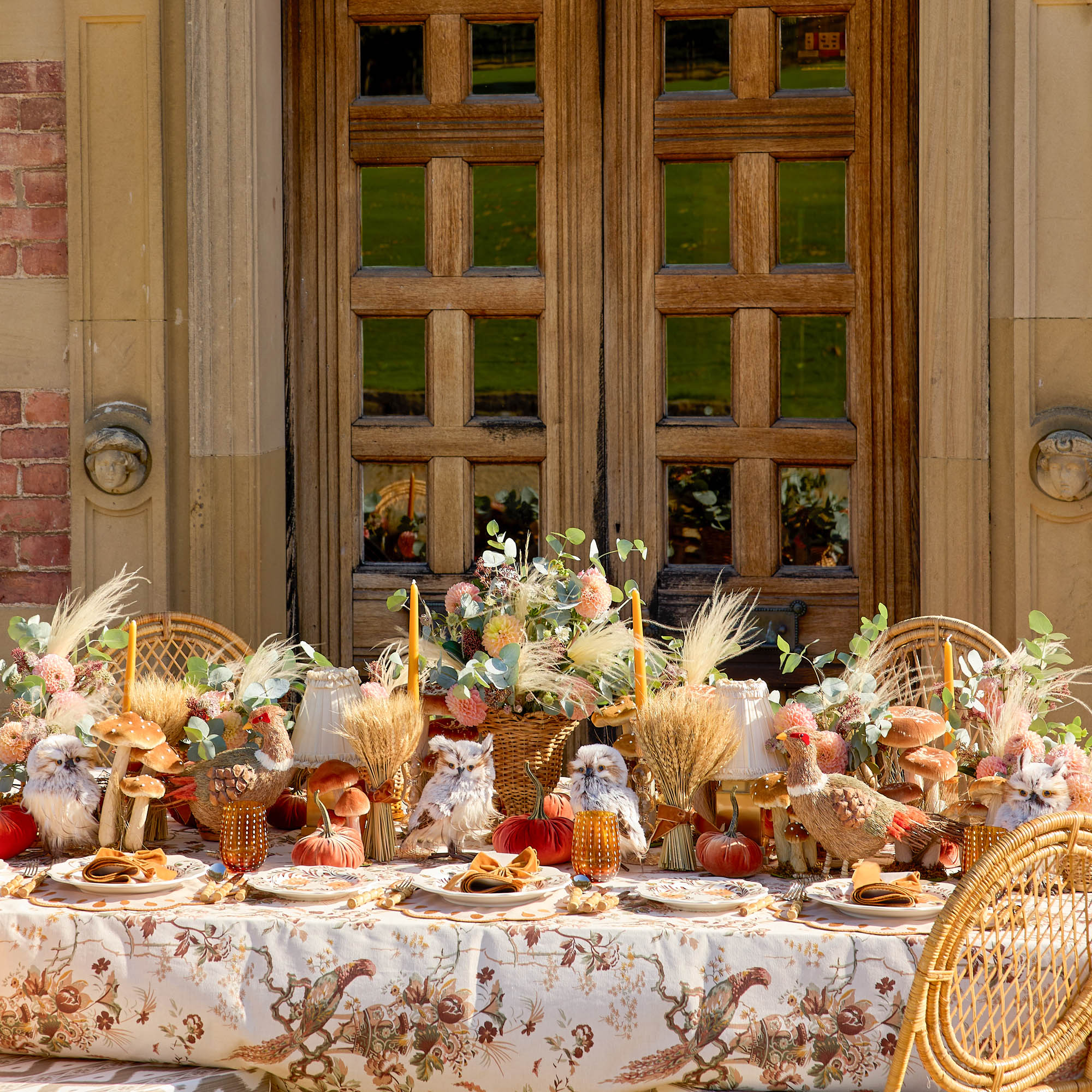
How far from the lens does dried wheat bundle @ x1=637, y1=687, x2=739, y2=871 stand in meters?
2.24

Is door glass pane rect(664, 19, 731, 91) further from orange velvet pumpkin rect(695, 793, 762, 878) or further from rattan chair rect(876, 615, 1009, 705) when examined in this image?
orange velvet pumpkin rect(695, 793, 762, 878)

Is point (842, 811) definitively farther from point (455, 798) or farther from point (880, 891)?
point (455, 798)

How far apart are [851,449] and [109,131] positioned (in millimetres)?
2227

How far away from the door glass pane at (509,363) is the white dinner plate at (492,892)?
1.97 m

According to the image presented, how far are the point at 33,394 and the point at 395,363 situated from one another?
3.34 ft

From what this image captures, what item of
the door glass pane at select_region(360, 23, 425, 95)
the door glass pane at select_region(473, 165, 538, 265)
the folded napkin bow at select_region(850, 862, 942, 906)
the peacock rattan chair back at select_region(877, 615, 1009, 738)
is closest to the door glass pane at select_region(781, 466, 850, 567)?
the peacock rattan chair back at select_region(877, 615, 1009, 738)

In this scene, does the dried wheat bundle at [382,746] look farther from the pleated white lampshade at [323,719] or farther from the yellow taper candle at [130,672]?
the yellow taper candle at [130,672]

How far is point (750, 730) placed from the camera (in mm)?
2326

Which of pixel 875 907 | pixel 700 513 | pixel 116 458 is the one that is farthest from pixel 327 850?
pixel 700 513

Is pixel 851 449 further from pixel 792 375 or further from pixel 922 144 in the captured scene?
pixel 922 144

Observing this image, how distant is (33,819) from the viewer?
240 centimetres

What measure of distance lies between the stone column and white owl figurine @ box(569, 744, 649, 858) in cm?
168

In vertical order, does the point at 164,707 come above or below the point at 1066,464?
below

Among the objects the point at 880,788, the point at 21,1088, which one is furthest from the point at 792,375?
the point at 21,1088
